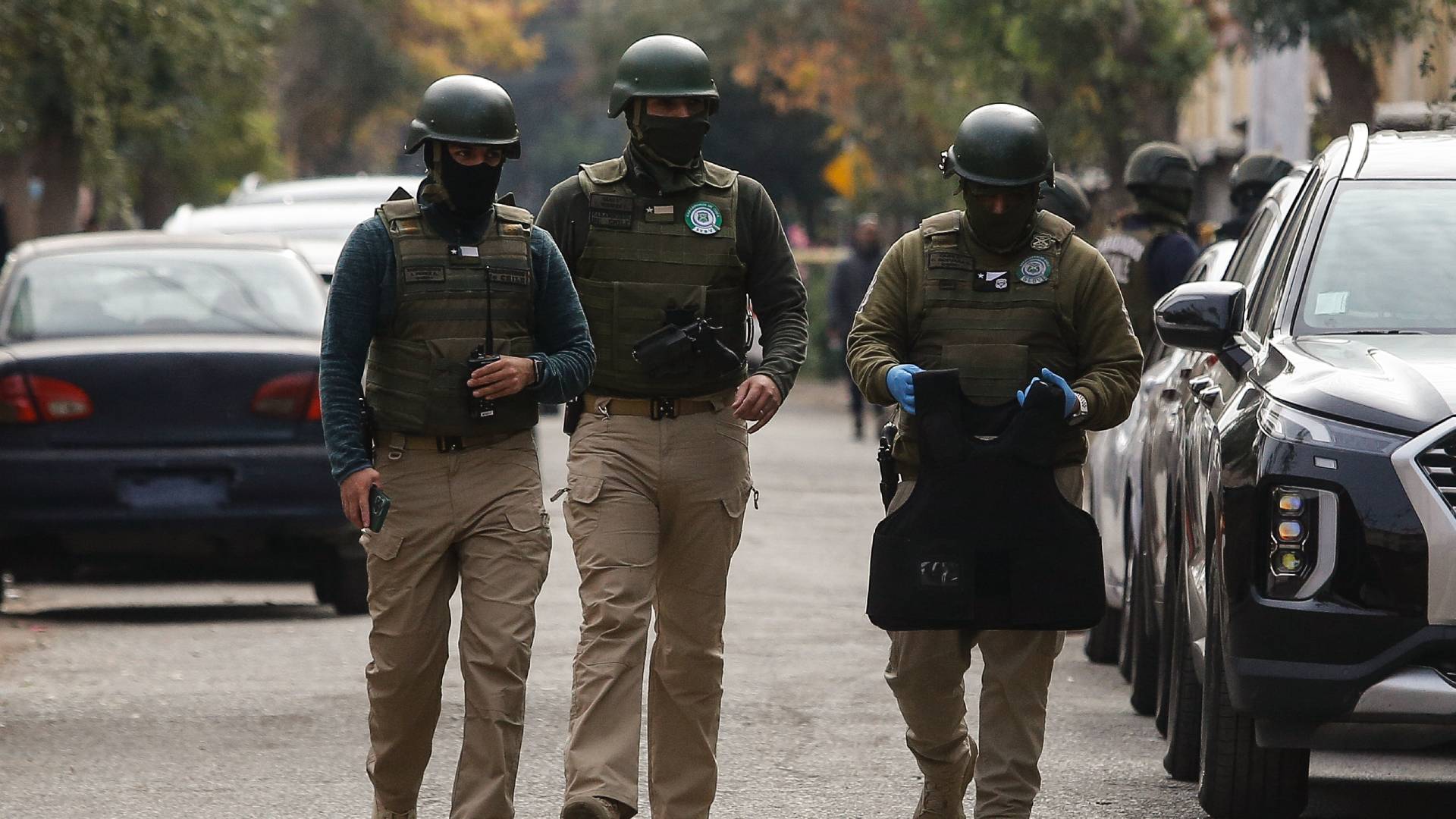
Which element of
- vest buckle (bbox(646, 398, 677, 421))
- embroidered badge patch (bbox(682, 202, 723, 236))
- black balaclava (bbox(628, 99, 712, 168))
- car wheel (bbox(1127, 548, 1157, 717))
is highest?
black balaclava (bbox(628, 99, 712, 168))

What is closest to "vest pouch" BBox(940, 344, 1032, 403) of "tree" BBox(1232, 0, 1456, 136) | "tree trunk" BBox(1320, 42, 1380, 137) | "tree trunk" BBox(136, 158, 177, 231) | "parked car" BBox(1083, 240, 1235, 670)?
"parked car" BBox(1083, 240, 1235, 670)

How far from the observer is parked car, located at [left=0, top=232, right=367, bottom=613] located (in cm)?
1008

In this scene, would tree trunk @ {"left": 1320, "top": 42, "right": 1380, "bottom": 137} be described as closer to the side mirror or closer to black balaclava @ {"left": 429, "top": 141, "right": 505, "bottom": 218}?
the side mirror

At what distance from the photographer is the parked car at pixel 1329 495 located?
5.50m

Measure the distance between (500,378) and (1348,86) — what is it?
10005 mm

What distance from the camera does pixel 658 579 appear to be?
6.26 meters

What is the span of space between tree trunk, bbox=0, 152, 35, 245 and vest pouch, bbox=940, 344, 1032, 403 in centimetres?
1775

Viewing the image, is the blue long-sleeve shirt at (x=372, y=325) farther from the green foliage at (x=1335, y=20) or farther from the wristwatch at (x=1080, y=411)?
the green foliage at (x=1335, y=20)

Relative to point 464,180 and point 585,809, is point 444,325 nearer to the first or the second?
point 464,180

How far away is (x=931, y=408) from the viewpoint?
5680 millimetres

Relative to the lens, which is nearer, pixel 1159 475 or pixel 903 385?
pixel 903 385

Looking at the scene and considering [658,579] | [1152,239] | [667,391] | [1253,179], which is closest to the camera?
[667,391]

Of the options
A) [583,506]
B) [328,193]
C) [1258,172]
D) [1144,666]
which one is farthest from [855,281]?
[583,506]

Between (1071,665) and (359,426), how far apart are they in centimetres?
473
